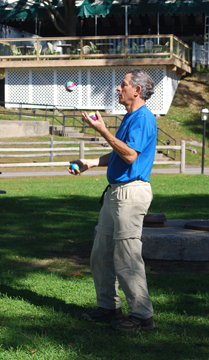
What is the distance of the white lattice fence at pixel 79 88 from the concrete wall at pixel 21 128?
4.58 metres

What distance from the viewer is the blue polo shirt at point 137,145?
3.72 metres

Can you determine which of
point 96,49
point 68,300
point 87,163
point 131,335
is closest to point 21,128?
point 96,49

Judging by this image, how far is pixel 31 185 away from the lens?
1378cm

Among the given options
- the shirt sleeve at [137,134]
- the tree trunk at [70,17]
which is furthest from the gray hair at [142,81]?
the tree trunk at [70,17]

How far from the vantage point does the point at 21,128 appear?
2384 cm

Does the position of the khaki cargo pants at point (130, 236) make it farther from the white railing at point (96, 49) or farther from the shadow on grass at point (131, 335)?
the white railing at point (96, 49)

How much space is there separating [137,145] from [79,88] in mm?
26823

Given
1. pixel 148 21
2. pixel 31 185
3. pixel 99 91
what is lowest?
pixel 31 185

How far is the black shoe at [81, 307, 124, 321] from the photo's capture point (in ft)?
13.5

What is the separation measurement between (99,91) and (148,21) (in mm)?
9525

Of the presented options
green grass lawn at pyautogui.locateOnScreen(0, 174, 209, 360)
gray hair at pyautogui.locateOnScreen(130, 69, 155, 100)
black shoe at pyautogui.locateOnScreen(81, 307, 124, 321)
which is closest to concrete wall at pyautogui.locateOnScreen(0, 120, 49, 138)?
green grass lawn at pyautogui.locateOnScreen(0, 174, 209, 360)

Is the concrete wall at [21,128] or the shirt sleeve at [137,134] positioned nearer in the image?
the shirt sleeve at [137,134]

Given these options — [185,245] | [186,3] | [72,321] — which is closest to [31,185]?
[185,245]

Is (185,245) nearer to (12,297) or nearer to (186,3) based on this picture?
(12,297)
